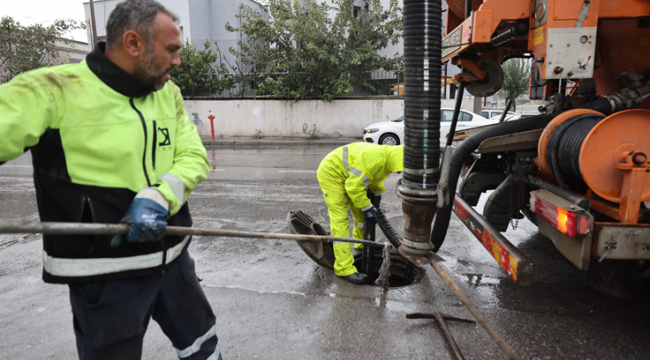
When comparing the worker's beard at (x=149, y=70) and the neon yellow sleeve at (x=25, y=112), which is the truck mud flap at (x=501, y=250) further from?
the neon yellow sleeve at (x=25, y=112)

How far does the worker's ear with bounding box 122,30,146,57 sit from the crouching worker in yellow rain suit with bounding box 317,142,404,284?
2300 mm

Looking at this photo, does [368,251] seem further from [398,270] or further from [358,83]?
[358,83]

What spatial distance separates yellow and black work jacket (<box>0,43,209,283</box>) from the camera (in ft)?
4.55

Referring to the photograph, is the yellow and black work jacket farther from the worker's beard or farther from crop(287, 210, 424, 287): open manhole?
crop(287, 210, 424, 287): open manhole

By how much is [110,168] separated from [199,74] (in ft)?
52.0

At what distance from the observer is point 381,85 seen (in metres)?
15.9

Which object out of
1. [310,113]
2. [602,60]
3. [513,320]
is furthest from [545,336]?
[310,113]

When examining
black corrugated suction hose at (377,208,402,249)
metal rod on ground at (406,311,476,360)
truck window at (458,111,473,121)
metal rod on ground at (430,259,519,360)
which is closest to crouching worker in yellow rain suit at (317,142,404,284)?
black corrugated suction hose at (377,208,402,249)

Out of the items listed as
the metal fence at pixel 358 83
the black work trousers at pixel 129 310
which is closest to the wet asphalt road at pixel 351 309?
the black work trousers at pixel 129 310

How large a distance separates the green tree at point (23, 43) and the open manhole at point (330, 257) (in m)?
16.0

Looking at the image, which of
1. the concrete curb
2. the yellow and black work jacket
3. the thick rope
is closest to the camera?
the yellow and black work jacket

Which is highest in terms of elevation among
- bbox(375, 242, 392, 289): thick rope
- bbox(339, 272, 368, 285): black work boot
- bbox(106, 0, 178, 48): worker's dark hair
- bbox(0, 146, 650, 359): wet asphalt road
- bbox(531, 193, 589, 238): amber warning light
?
bbox(106, 0, 178, 48): worker's dark hair

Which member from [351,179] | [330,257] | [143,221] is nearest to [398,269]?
[330,257]

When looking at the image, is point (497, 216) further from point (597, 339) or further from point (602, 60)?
point (602, 60)
